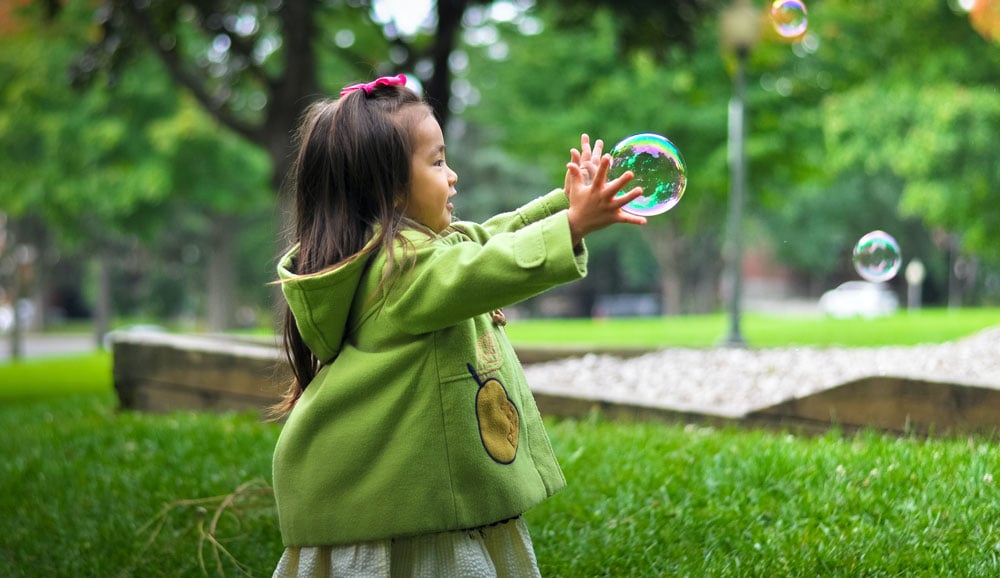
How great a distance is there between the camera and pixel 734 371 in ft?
23.5

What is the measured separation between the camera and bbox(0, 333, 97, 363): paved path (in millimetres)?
28906

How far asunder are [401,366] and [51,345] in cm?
3388

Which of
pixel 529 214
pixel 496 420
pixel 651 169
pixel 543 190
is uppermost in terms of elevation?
pixel 543 190

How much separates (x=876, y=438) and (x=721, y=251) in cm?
3890

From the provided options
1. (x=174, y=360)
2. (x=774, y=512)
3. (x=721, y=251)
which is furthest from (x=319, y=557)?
(x=721, y=251)

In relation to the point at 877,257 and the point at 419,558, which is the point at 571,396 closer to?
the point at 877,257

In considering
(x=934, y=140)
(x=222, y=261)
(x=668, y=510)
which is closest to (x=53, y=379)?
(x=668, y=510)

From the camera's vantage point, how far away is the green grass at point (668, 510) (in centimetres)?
338

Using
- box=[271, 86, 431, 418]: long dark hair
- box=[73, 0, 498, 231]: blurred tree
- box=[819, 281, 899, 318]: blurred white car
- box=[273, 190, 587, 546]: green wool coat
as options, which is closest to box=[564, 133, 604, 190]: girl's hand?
box=[273, 190, 587, 546]: green wool coat

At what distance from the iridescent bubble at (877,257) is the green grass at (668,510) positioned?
0.94 m

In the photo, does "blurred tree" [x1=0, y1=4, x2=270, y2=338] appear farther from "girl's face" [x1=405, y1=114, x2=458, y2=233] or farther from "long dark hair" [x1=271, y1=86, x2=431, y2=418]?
"girl's face" [x1=405, y1=114, x2=458, y2=233]

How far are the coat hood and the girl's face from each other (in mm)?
177

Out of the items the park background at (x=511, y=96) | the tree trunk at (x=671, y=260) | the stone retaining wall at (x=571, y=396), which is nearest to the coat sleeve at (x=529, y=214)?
the stone retaining wall at (x=571, y=396)

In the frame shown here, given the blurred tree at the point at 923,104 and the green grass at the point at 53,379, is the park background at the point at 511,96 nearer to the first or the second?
the blurred tree at the point at 923,104
